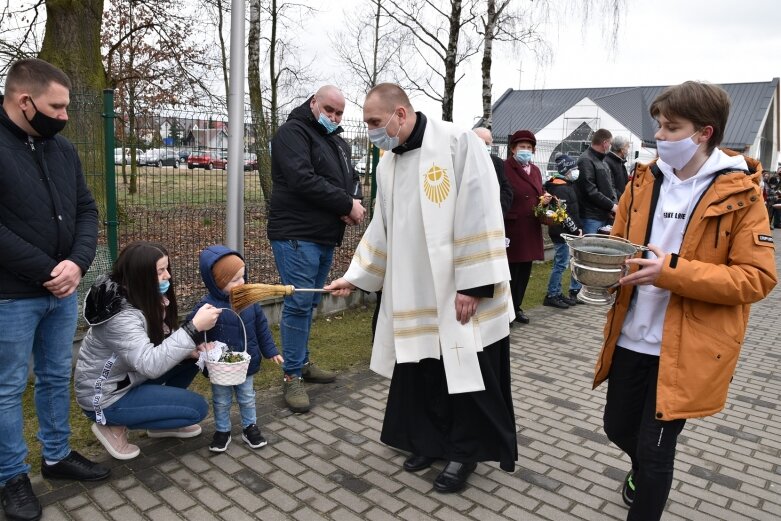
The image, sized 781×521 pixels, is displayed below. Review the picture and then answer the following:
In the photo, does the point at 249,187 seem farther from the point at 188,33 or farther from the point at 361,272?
the point at 188,33

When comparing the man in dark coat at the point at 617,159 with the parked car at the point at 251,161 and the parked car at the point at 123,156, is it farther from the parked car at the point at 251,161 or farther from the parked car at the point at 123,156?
the parked car at the point at 123,156

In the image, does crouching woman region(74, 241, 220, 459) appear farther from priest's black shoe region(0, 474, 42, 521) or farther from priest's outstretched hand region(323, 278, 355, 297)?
priest's outstretched hand region(323, 278, 355, 297)

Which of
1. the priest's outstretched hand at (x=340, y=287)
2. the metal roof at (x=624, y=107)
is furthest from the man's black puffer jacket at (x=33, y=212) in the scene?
the metal roof at (x=624, y=107)

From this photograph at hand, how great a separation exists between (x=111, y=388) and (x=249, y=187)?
11.5 feet

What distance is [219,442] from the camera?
12.2 ft

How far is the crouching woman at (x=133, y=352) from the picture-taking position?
3258 mm

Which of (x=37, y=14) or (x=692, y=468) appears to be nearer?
(x=692, y=468)

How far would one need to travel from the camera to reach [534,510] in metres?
3.28

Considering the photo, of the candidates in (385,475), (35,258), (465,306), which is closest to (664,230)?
(465,306)

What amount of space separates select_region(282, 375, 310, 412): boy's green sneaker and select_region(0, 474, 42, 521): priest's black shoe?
169cm

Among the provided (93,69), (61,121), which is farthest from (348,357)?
Answer: (93,69)

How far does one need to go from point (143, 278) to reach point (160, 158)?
243 centimetres

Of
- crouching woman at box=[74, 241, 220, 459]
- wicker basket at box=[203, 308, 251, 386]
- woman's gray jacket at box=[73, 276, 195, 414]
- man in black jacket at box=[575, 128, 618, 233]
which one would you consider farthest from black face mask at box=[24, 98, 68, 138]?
man in black jacket at box=[575, 128, 618, 233]

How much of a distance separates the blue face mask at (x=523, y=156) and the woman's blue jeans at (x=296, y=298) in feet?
10.4
